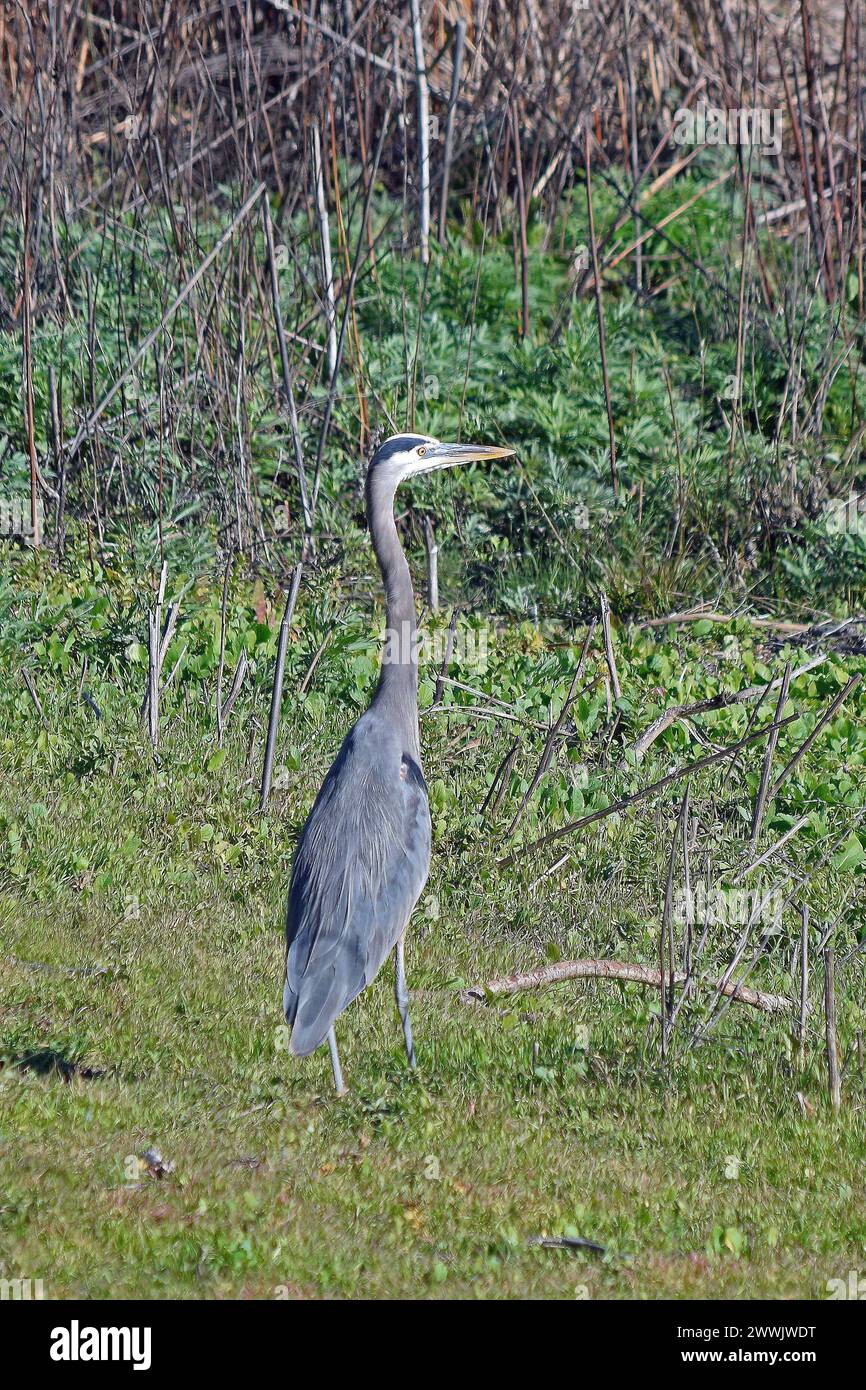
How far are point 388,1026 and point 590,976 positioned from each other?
744 mm

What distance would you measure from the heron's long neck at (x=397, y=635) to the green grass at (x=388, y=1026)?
3.07 ft

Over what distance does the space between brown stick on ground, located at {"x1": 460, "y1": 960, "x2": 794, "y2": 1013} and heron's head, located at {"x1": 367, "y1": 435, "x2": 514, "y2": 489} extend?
1823 mm

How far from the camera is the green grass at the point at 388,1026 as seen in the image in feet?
12.8

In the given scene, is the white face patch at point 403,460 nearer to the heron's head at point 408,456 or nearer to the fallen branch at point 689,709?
the heron's head at point 408,456

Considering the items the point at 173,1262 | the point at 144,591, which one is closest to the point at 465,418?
the point at 144,591

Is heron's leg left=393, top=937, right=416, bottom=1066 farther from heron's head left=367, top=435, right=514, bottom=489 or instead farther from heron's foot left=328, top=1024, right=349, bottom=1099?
heron's head left=367, top=435, right=514, bottom=489

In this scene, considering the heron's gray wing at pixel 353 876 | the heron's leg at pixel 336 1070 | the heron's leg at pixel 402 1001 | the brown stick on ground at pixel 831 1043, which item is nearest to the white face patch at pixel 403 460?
the heron's gray wing at pixel 353 876

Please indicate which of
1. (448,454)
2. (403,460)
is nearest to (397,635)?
(403,460)

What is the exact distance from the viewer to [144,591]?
806cm

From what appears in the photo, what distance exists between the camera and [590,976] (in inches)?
215

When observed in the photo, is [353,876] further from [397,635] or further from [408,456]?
[408,456]

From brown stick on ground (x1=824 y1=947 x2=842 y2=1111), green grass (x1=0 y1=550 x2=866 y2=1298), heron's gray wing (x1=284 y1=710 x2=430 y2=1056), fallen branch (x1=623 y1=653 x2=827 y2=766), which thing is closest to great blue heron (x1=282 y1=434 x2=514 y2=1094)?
heron's gray wing (x1=284 y1=710 x2=430 y2=1056)

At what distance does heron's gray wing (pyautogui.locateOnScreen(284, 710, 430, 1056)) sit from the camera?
466cm

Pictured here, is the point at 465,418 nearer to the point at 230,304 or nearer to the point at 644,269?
the point at 230,304
